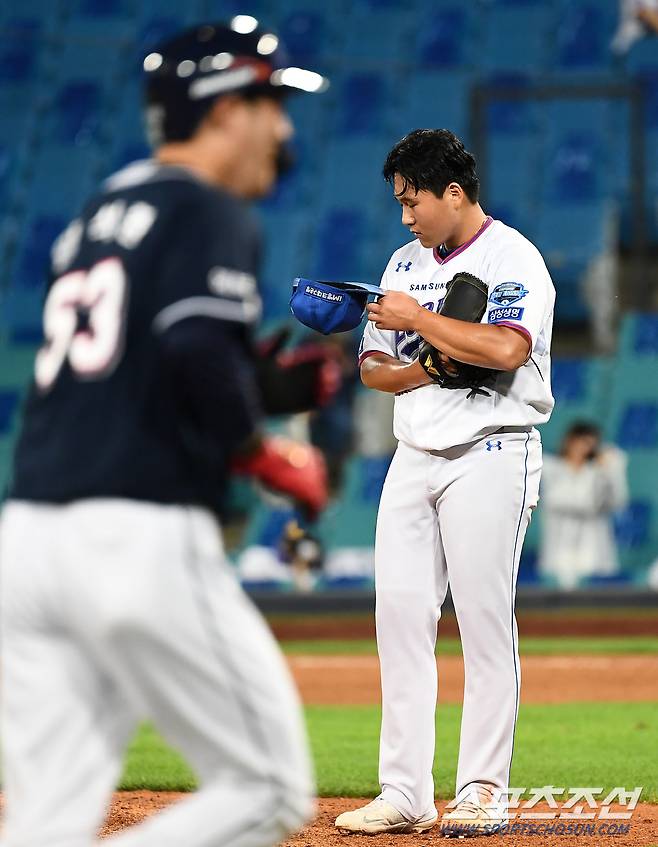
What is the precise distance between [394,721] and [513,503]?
844 mm

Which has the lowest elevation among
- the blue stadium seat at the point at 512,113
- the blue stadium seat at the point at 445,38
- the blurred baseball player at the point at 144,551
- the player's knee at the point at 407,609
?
the player's knee at the point at 407,609

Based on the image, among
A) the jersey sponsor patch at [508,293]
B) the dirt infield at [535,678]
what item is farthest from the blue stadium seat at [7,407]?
the jersey sponsor patch at [508,293]

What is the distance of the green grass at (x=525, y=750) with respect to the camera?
6230 millimetres

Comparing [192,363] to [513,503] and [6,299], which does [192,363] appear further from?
[6,299]

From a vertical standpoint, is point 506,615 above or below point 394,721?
above

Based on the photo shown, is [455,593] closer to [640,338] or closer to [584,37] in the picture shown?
[640,338]

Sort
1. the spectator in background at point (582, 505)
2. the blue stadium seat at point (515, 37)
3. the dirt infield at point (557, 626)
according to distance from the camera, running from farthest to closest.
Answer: the blue stadium seat at point (515, 37) → the spectator in background at point (582, 505) → the dirt infield at point (557, 626)

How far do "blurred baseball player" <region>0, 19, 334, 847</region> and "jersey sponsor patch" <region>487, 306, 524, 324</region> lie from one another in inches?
79.0

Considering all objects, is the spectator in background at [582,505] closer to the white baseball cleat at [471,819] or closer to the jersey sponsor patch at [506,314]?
the white baseball cleat at [471,819]

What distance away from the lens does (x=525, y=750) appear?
23.6 ft

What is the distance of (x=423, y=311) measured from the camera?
4691mm

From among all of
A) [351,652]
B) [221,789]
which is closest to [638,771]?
[221,789]

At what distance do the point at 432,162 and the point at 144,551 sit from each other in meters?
2.50

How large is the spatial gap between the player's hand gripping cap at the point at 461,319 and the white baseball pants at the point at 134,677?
2150mm
